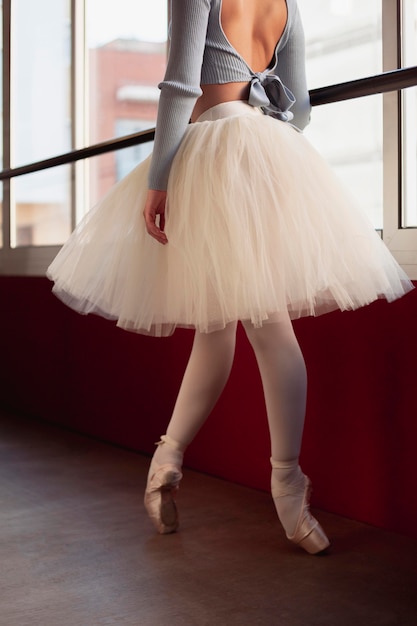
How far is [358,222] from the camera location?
1.69 meters

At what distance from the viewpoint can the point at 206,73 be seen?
69.7 inches

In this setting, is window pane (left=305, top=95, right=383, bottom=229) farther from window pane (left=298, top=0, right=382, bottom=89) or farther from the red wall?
the red wall

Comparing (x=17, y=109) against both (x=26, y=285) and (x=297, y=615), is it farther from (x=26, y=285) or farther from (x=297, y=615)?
(x=297, y=615)

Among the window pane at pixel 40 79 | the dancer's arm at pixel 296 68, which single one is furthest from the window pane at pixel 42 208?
the dancer's arm at pixel 296 68

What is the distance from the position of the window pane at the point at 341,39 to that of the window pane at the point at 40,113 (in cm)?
179

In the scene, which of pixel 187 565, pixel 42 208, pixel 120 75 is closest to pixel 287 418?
pixel 187 565

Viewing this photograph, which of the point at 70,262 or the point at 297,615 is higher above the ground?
the point at 70,262

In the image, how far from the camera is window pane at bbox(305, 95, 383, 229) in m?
2.15

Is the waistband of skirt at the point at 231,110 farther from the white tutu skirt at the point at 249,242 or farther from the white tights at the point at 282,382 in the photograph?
the white tights at the point at 282,382

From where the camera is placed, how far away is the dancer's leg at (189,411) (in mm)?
1890

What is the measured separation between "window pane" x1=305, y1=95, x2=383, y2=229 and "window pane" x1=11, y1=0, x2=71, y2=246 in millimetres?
1878

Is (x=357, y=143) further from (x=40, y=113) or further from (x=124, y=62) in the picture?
(x=40, y=113)

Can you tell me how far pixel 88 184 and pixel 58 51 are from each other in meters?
0.73

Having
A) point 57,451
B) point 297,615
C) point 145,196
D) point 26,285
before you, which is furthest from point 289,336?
point 26,285
